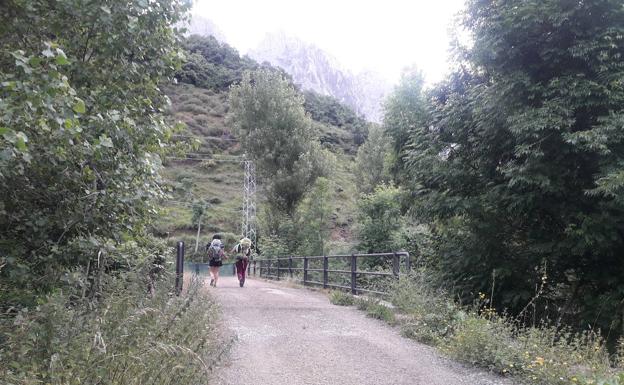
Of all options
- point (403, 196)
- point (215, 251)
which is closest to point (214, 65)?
point (215, 251)

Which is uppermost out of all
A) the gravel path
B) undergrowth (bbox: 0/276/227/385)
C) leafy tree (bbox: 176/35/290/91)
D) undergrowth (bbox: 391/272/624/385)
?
leafy tree (bbox: 176/35/290/91)

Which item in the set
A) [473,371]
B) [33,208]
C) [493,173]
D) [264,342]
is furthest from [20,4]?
[493,173]

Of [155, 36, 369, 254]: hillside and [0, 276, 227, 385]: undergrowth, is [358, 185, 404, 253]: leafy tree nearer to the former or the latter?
[0, 276, 227, 385]: undergrowth

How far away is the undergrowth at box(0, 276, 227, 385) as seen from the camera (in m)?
3.17

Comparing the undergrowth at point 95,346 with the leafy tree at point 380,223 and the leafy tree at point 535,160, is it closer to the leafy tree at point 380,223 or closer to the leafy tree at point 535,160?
the leafy tree at point 535,160

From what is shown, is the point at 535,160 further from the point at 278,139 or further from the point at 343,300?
the point at 278,139

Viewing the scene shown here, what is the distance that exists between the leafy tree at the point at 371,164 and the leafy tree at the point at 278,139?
6435 mm

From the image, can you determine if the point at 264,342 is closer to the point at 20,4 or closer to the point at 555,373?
the point at 555,373

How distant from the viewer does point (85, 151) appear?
13.0 ft

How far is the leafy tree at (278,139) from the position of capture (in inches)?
1188

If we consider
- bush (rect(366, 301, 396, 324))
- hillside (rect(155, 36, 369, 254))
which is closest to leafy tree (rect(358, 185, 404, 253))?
bush (rect(366, 301, 396, 324))

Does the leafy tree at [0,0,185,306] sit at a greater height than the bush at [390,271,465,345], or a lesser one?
greater

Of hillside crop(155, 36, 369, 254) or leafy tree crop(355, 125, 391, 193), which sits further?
hillside crop(155, 36, 369, 254)

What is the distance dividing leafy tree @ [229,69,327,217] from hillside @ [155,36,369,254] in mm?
13087
